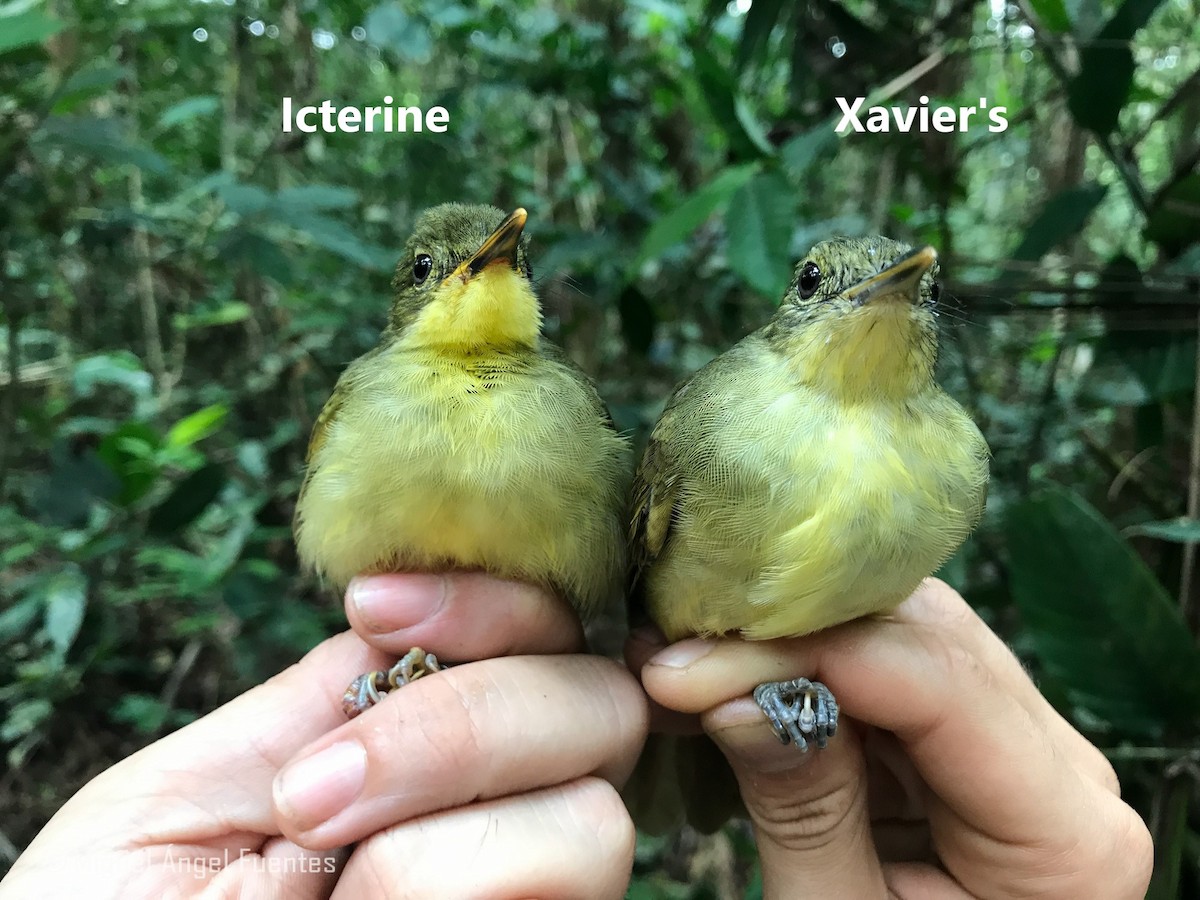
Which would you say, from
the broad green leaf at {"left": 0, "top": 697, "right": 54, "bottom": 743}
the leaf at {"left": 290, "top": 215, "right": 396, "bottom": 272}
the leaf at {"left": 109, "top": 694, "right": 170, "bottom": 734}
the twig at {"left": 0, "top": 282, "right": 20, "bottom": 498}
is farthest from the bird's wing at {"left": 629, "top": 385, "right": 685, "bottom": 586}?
the broad green leaf at {"left": 0, "top": 697, "right": 54, "bottom": 743}

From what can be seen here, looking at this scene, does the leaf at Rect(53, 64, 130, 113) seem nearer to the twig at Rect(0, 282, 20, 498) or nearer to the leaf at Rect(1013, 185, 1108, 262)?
the twig at Rect(0, 282, 20, 498)

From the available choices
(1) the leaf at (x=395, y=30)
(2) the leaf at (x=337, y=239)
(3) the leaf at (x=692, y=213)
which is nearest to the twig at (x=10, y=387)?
(2) the leaf at (x=337, y=239)

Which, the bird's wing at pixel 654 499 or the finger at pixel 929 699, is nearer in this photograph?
the finger at pixel 929 699

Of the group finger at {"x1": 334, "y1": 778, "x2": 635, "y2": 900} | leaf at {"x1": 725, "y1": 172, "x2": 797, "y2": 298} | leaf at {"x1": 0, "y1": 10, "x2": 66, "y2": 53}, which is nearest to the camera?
finger at {"x1": 334, "y1": 778, "x2": 635, "y2": 900}

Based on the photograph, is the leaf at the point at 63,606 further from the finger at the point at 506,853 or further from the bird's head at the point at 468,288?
the finger at the point at 506,853

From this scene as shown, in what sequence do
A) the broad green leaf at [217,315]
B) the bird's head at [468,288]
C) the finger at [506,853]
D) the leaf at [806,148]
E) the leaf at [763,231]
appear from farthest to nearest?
the broad green leaf at [217,315]
the leaf at [806,148]
the leaf at [763,231]
the bird's head at [468,288]
the finger at [506,853]

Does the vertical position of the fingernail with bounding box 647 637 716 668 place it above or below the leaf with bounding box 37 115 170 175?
below
